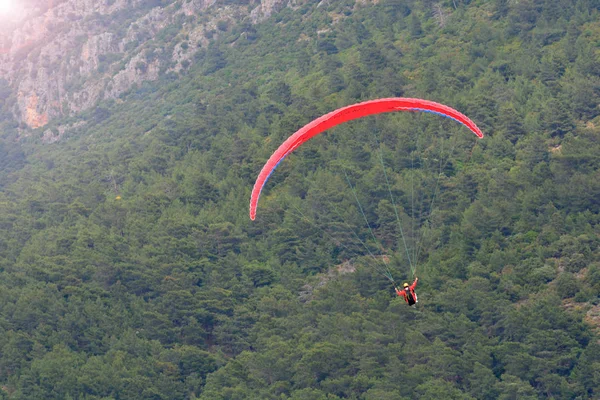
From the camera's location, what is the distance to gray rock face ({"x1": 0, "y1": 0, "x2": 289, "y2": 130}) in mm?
104188

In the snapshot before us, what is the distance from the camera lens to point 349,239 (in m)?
58.8

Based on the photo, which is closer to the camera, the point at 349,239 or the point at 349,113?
the point at 349,113

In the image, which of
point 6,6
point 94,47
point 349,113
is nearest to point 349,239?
point 349,113

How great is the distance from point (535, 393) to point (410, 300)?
15918 millimetres

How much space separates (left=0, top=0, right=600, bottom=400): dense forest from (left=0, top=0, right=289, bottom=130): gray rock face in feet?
60.7

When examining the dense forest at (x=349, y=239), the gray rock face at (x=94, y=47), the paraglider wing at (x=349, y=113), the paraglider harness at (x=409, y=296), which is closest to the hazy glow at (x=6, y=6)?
the gray rock face at (x=94, y=47)

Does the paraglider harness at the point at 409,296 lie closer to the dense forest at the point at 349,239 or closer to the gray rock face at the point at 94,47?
the dense forest at the point at 349,239

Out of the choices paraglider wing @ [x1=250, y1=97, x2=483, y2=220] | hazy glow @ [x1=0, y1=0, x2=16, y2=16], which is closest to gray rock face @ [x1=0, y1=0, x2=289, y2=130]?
hazy glow @ [x1=0, y1=0, x2=16, y2=16]

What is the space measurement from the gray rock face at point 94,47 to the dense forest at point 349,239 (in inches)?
728

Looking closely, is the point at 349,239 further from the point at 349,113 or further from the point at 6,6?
the point at 6,6

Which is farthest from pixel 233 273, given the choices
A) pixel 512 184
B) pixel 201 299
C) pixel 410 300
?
pixel 410 300

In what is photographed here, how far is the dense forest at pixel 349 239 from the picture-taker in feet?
156

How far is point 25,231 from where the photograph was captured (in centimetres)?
7138

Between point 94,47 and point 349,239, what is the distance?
6060 centimetres
